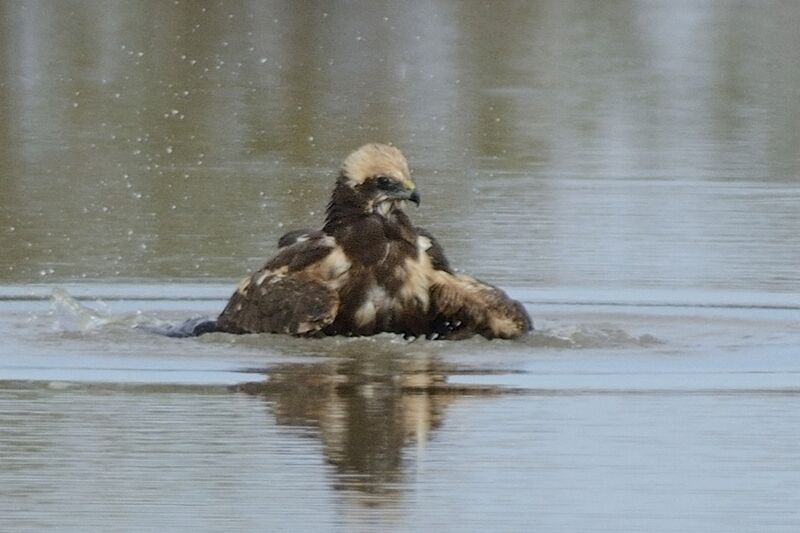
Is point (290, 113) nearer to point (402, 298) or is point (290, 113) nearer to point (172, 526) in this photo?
point (402, 298)

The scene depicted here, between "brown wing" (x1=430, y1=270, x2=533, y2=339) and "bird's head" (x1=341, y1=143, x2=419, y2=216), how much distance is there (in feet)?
1.15

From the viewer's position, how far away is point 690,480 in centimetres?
754

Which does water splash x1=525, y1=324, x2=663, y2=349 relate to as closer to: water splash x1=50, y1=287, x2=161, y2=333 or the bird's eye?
the bird's eye

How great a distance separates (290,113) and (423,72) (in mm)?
4334

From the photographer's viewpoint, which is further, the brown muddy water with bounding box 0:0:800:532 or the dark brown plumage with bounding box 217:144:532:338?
the dark brown plumage with bounding box 217:144:532:338

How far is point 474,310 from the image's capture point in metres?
10.3

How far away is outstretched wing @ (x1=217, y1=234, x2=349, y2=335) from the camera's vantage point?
10.2 meters

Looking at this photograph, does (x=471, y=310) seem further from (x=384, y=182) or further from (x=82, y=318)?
(x=82, y=318)

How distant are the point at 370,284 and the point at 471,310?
1.31 ft

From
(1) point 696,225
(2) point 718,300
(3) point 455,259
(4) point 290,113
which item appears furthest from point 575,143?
(2) point 718,300

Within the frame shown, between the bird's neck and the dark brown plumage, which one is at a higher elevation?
the bird's neck

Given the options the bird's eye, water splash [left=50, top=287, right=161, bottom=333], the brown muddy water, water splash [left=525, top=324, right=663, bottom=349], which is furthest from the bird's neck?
water splash [left=50, top=287, right=161, bottom=333]

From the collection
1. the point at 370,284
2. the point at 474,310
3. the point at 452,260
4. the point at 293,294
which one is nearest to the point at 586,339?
the point at 474,310

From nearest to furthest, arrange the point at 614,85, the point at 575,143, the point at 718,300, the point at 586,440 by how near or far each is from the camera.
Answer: the point at 586,440 → the point at 718,300 → the point at 575,143 → the point at 614,85
